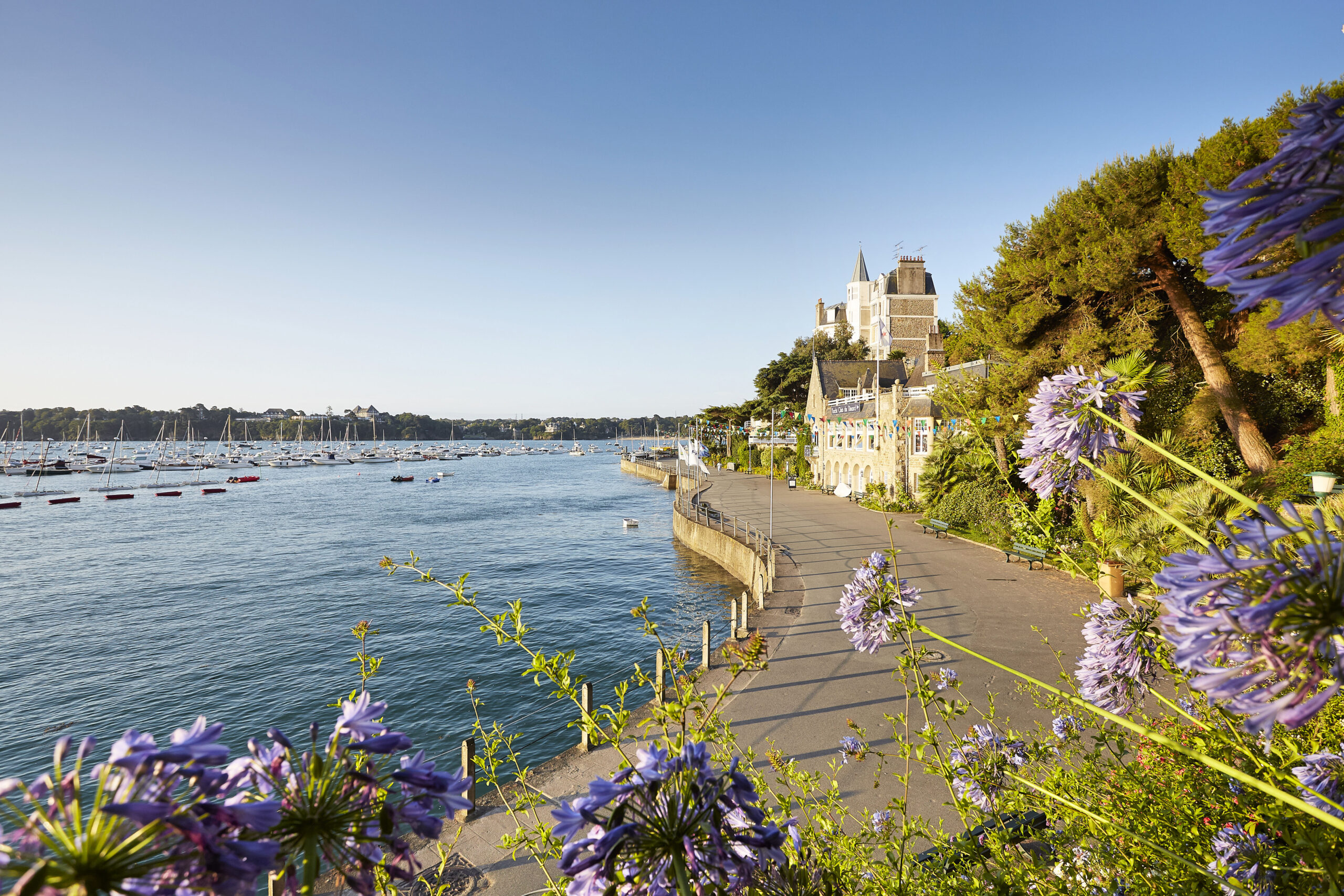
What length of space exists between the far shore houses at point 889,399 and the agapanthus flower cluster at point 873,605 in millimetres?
16227

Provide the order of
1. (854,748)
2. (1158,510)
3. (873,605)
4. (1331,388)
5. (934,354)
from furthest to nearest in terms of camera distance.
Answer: (934,354) → (1331,388) → (854,748) → (873,605) → (1158,510)

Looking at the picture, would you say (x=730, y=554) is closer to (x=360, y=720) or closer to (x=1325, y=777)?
(x=1325, y=777)

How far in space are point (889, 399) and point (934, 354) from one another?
3.96 metres

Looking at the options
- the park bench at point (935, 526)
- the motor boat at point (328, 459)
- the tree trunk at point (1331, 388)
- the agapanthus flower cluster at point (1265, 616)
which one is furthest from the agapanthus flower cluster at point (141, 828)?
the motor boat at point (328, 459)

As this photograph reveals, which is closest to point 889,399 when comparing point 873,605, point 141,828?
point 873,605

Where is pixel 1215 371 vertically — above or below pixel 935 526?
above

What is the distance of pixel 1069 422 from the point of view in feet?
7.93

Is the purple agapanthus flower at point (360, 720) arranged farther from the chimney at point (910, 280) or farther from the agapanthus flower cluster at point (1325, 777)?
the chimney at point (910, 280)

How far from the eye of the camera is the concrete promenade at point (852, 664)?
25.6 feet

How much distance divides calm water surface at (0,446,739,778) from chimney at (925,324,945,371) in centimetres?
1626

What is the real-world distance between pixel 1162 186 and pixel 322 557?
41862 millimetres

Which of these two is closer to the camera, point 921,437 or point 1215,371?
point 1215,371

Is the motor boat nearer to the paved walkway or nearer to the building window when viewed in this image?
the building window

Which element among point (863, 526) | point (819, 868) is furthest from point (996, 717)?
point (863, 526)
